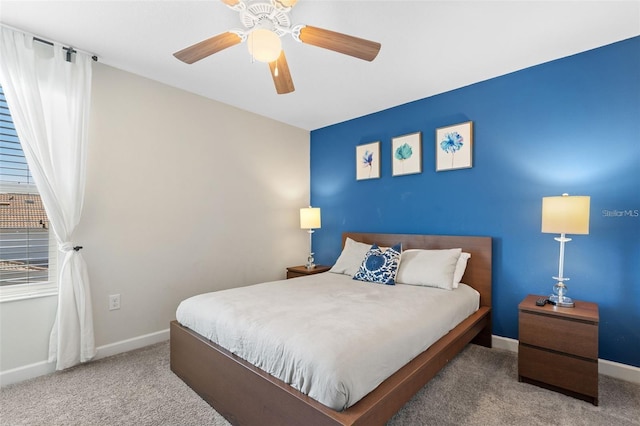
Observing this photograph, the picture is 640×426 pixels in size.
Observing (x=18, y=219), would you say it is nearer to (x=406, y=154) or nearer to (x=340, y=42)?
(x=340, y=42)

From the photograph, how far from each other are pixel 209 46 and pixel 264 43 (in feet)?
1.38

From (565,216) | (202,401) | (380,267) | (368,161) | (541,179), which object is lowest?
(202,401)

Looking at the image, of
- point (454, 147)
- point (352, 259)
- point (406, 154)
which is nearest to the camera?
point (454, 147)

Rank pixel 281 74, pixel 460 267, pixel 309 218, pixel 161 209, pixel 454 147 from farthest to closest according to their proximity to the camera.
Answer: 1. pixel 309 218
2. pixel 454 147
3. pixel 161 209
4. pixel 460 267
5. pixel 281 74

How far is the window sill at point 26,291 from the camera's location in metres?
2.14

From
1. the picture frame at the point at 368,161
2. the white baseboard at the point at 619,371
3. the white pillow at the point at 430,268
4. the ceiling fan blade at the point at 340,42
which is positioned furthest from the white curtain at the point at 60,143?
the white baseboard at the point at 619,371

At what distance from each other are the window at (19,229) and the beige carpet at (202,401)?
2.28 ft

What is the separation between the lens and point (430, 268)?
268 centimetres

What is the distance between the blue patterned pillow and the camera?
277 cm

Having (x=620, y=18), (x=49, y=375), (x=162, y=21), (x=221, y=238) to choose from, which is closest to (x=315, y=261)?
(x=221, y=238)

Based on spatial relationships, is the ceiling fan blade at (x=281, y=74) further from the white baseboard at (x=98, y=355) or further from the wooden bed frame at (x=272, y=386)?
the white baseboard at (x=98, y=355)

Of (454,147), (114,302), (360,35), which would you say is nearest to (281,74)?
(360,35)

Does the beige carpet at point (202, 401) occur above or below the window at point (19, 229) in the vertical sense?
below

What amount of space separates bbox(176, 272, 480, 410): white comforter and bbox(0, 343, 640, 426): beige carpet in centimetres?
41
